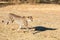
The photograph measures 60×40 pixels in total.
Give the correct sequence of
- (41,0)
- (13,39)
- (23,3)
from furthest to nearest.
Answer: (41,0), (23,3), (13,39)

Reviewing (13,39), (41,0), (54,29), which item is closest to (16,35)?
(13,39)

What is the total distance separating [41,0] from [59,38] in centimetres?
2002

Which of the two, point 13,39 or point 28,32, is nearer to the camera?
point 13,39

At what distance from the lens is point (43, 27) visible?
1392cm

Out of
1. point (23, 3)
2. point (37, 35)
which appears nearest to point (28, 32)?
point (37, 35)

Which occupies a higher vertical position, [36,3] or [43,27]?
[43,27]

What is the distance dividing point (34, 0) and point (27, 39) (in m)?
17.9

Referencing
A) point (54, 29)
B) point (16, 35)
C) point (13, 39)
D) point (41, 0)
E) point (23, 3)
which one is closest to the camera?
point (13, 39)

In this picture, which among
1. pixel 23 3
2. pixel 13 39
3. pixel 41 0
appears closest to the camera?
pixel 13 39

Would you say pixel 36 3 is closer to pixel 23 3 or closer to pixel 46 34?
pixel 23 3

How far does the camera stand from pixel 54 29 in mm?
13289

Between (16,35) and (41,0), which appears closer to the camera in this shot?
(16,35)

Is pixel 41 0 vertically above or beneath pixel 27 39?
beneath

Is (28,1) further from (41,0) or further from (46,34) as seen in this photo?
(46,34)
